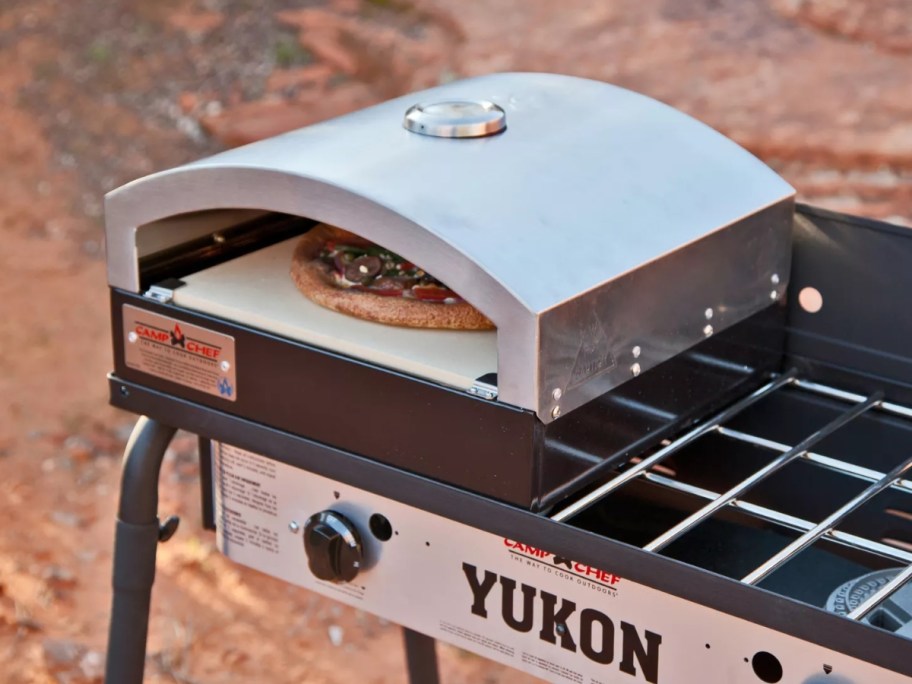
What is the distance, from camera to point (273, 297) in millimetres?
1427

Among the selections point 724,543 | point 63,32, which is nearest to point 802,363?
point 724,543

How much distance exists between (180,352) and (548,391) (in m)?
0.46

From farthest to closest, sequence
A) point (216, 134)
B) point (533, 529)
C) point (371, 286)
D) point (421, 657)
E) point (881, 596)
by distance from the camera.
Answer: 1. point (216, 134)
2. point (421, 657)
3. point (371, 286)
4. point (533, 529)
5. point (881, 596)

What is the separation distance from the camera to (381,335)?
4.38ft

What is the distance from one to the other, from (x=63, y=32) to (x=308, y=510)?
4449 millimetres

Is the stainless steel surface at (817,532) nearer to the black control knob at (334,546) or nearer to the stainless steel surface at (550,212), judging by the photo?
the stainless steel surface at (550,212)

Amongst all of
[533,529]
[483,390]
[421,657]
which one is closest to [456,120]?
[483,390]

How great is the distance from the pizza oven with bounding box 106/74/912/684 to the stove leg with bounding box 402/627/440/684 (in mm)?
622

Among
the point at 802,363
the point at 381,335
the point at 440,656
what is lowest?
the point at 440,656

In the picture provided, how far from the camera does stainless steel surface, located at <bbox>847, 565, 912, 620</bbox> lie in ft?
3.47

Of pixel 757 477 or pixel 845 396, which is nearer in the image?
pixel 757 477

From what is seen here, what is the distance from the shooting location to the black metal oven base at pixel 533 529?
1036mm

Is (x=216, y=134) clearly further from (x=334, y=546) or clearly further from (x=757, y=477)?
(x=757, y=477)

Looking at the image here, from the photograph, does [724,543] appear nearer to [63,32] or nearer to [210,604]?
[210,604]
